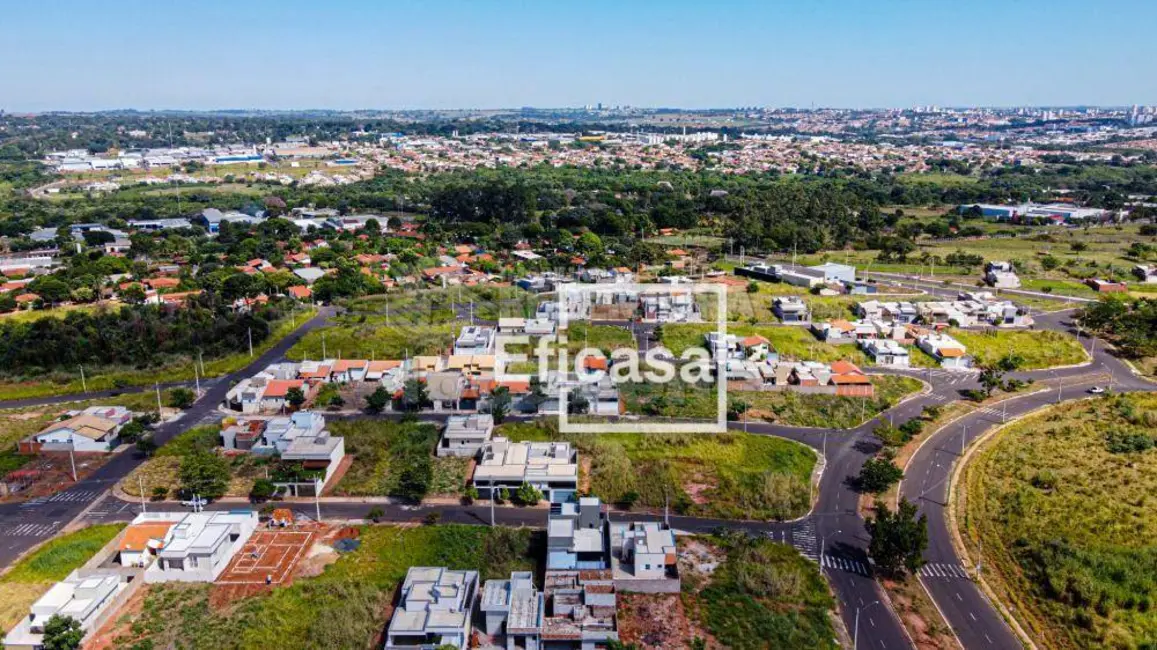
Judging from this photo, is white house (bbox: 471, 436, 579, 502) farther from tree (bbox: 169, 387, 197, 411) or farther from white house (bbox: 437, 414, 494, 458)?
tree (bbox: 169, 387, 197, 411)

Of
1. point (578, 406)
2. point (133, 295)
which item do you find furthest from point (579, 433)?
point (133, 295)

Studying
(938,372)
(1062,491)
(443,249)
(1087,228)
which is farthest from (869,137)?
(1062,491)

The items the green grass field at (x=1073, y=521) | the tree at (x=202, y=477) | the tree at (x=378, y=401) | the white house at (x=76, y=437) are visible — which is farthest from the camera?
the tree at (x=378, y=401)

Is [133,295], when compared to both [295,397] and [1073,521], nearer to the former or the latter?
[295,397]

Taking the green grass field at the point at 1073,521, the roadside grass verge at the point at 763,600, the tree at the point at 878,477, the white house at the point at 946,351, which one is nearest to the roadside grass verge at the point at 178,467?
the roadside grass verge at the point at 763,600

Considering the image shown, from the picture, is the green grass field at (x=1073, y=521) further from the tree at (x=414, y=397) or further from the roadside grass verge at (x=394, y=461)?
the tree at (x=414, y=397)
